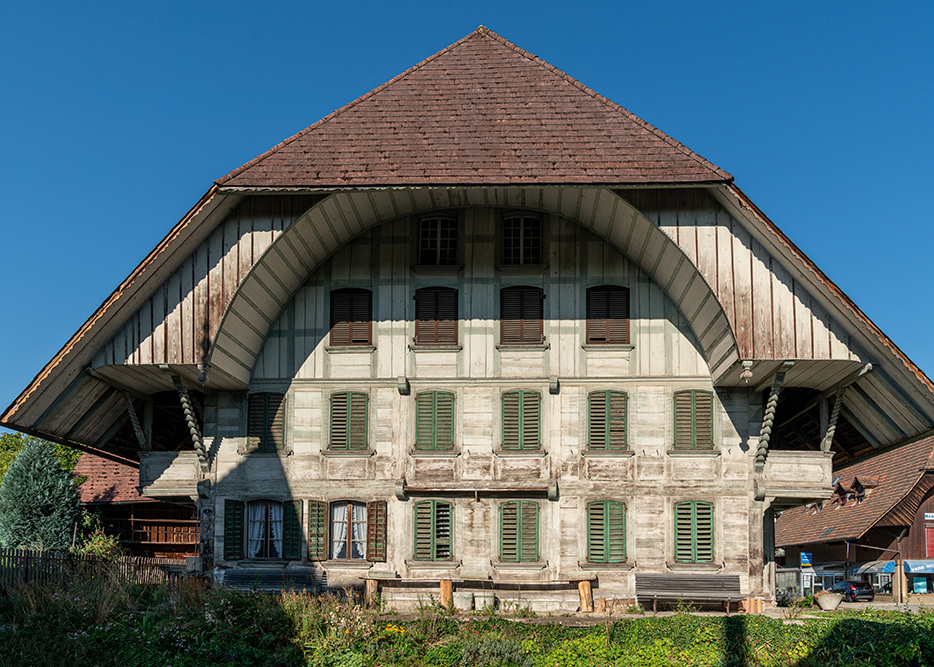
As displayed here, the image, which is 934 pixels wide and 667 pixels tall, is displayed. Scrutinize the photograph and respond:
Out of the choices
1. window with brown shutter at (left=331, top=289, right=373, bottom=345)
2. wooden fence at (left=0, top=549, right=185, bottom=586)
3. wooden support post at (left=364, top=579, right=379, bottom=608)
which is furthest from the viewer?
window with brown shutter at (left=331, top=289, right=373, bottom=345)

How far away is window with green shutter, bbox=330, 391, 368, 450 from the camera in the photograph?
23.5 m

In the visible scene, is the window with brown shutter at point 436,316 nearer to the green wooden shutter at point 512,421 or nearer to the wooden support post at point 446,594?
the green wooden shutter at point 512,421

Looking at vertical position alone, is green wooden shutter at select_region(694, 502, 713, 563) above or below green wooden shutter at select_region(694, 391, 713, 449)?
below

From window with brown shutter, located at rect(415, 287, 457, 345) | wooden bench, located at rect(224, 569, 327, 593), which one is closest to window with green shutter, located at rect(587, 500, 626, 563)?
window with brown shutter, located at rect(415, 287, 457, 345)

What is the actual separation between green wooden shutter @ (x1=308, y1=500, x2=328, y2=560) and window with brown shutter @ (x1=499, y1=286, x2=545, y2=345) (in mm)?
6244

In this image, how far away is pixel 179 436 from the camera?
26734mm

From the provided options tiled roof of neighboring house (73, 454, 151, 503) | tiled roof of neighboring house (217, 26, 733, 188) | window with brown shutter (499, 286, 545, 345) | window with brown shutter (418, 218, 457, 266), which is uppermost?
tiled roof of neighboring house (217, 26, 733, 188)

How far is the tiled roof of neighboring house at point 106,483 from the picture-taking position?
34281 millimetres

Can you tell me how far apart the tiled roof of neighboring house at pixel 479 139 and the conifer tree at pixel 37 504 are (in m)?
18.2

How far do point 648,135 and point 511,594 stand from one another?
11.5 m

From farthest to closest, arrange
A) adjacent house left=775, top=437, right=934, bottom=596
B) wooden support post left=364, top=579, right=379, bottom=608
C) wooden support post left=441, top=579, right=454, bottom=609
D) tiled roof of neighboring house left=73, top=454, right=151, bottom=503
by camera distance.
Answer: adjacent house left=775, top=437, right=934, bottom=596
tiled roof of neighboring house left=73, top=454, right=151, bottom=503
wooden support post left=441, top=579, right=454, bottom=609
wooden support post left=364, top=579, right=379, bottom=608

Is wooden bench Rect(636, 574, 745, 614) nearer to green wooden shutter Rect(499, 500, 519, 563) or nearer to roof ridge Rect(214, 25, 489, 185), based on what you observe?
green wooden shutter Rect(499, 500, 519, 563)

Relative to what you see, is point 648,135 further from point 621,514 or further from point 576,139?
point 621,514

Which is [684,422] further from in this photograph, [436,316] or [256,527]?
[256,527]
